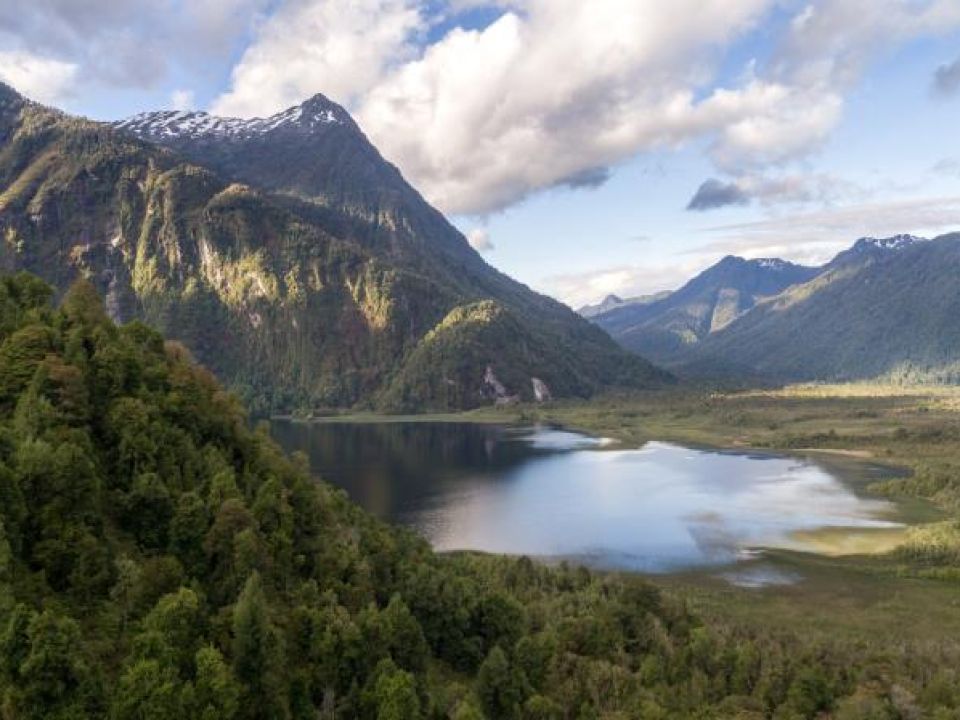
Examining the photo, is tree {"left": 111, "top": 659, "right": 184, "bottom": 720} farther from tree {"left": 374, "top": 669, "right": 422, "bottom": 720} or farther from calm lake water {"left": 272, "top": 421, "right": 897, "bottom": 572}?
calm lake water {"left": 272, "top": 421, "right": 897, "bottom": 572}

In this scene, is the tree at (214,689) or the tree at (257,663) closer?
the tree at (214,689)

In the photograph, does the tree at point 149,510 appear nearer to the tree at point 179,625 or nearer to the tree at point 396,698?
the tree at point 179,625

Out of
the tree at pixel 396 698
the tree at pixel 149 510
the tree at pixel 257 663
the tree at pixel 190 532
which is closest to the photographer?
the tree at pixel 257 663

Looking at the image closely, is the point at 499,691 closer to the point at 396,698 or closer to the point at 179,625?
the point at 396,698

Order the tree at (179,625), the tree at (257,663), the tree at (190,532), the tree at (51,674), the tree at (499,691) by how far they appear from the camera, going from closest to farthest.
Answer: the tree at (51,674) → the tree at (179,625) → the tree at (257,663) → the tree at (190,532) → the tree at (499,691)

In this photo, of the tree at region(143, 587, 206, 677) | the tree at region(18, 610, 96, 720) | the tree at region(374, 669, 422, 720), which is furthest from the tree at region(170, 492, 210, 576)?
the tree at region(374, 669, 422, 720)

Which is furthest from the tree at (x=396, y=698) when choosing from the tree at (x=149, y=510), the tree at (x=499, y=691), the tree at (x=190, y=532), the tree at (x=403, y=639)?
the tree at (x=149, y=510)

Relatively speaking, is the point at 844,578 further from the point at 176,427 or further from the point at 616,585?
the point at 176,427
